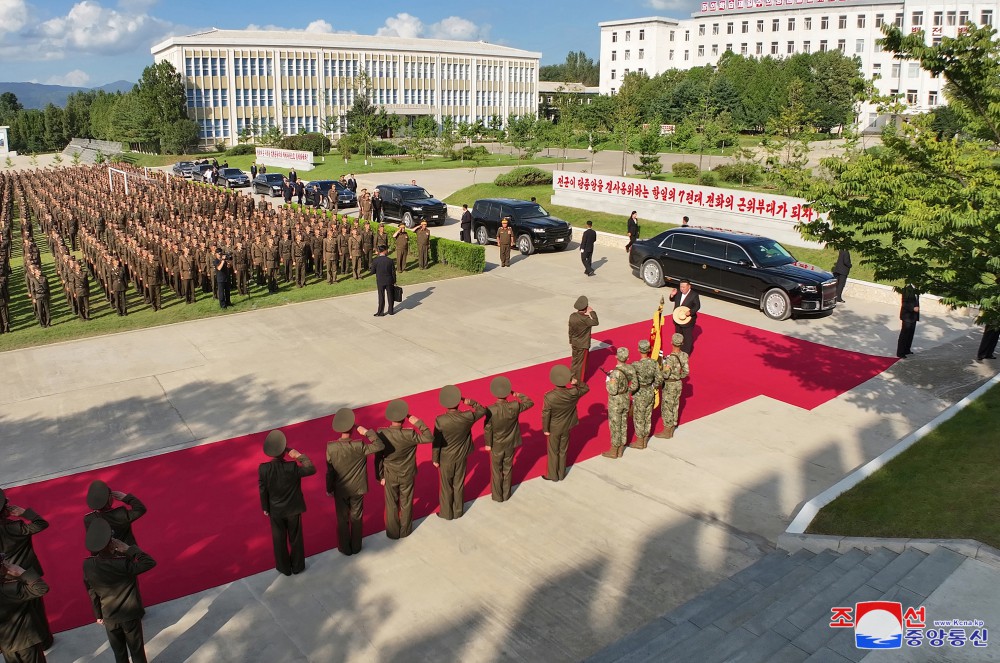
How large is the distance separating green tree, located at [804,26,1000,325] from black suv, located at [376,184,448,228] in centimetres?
2156

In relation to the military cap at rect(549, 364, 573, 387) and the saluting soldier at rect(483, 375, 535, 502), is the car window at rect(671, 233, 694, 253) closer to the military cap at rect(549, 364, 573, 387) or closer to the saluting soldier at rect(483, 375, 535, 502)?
the military cap at rect(549, 364, 573, 387)

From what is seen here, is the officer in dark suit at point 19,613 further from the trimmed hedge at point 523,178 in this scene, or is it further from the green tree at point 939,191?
the trimmed hedge at point 523,178

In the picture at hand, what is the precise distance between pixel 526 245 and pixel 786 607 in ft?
59.4

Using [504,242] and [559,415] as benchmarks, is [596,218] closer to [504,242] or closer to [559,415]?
[504,242]

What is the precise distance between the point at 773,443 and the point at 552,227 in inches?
547

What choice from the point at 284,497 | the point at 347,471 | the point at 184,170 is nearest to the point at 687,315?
the point at 347,471

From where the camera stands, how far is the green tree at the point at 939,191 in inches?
277

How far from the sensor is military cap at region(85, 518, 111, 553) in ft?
18.9

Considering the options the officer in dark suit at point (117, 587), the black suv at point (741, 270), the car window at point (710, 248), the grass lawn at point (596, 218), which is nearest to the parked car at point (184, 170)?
the grass lawn at point (596, 218)

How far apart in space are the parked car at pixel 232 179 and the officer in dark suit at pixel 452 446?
39.6 meters

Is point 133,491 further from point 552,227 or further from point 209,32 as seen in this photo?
point 209,32

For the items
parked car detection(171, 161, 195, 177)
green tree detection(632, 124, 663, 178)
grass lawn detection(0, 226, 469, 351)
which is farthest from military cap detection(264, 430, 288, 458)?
parked car detection(171, 161, 195, 177)

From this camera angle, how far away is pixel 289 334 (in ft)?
51.4

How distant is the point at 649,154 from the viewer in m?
37.2
